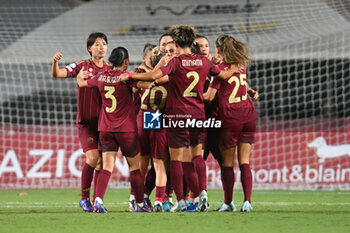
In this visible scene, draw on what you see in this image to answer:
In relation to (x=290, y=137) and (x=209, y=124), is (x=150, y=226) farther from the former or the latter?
(x=290, y=137)

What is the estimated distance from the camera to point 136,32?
14891 mm

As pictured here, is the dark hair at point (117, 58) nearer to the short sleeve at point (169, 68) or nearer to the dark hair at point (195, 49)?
the short sleeve at point (169, 68)

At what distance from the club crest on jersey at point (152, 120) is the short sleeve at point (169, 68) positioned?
70 centimetres

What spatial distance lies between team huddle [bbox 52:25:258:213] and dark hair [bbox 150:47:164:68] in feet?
0.03

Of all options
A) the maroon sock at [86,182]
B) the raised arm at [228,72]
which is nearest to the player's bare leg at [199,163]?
the raised arm at [228,72]

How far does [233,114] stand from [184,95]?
0.54 metres

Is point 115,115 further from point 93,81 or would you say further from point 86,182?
point 86,182

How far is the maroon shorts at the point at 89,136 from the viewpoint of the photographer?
6.74 meters

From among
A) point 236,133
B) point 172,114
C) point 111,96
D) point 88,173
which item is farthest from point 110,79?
point 236,133

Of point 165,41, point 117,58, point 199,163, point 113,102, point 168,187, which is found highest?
point 165,41

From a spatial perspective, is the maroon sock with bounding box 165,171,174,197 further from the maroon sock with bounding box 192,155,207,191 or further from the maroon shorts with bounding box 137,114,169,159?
the maroon sock with bounding box 192,155,207,191

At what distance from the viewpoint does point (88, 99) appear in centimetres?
683

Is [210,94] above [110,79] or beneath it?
beneath

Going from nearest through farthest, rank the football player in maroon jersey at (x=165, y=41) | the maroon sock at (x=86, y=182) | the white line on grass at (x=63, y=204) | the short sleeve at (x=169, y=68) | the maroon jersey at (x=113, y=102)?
1. the short sleeve at (x=169, y=68)
2. the maroon jersey at (x=113, y=102)
3. the maroon sock at (x=86, y=182)
4. the football player in maroon jersey at (x=165, y=41)
5. the white line on grass at (x=63, y=204)
